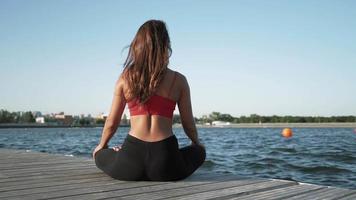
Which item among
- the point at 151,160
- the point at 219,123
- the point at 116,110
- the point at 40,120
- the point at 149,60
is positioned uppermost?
the point at 219,123

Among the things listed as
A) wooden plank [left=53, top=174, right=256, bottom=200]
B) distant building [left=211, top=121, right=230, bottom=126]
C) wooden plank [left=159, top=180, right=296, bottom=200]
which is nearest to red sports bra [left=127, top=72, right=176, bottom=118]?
wooden plank [left=53, top=174, right=256, bottom=200]

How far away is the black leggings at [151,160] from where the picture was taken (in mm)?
3662

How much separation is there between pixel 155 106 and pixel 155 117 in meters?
0.10

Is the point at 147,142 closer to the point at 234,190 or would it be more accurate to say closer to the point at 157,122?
the point at 157,122

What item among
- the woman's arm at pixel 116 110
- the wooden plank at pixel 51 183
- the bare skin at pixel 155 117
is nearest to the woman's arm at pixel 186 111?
the bare skin at pixel 155 117

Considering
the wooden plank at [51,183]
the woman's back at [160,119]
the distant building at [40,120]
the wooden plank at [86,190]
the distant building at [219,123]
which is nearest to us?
the wooden plank at [86,190]

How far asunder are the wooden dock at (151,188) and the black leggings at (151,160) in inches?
3.0

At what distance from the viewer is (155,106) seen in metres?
3.67

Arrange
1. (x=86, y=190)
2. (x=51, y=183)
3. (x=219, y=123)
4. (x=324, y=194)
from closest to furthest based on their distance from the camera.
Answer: (x=324, y=194)
(x=86, y=190)
(x=51, y=183)
(x=219, y=123)

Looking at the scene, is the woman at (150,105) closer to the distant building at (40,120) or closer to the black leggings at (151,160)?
the black leggings at (151,160)

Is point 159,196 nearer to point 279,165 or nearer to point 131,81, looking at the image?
point 131,81

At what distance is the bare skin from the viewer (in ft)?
12.1

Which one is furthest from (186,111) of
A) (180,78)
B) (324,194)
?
(324,194)

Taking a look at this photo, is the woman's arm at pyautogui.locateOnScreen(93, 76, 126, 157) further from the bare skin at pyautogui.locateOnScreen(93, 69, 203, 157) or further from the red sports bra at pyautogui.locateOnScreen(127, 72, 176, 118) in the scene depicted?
the red sports bra at pyautogui.locateOnScreen(127, 72, 176, 118)
